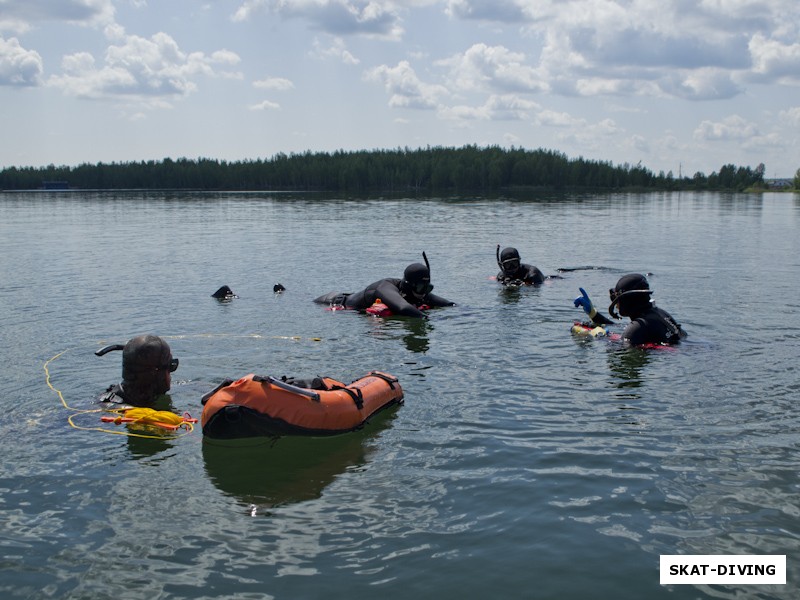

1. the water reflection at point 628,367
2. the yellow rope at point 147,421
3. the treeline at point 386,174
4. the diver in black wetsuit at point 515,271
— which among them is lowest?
the yellow rope at point 147,421

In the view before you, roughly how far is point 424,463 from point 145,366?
3987 millimetres

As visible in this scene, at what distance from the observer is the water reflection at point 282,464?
747cm

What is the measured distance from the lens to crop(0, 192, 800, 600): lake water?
598 cm

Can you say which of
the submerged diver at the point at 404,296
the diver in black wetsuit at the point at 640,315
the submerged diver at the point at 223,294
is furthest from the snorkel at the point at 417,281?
the submerged diver at the point at 223,294

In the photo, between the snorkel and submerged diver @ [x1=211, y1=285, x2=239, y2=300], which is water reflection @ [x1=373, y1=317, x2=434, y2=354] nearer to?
the snorkel

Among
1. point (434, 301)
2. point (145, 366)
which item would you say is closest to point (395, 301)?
point (434, 301)

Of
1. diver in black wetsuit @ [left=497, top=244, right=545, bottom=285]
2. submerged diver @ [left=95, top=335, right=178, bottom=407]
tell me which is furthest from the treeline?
submerged diver @ [left=95, top=335, right=178, bottom=407]

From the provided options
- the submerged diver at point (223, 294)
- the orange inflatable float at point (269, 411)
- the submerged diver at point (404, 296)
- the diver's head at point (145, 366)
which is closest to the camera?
the orange inflatable float at point (269, 411)

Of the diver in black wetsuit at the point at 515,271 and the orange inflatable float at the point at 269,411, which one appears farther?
the diver in black wetsuit at the point at 515,271

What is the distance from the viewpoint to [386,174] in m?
149

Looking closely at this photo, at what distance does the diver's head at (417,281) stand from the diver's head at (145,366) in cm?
748

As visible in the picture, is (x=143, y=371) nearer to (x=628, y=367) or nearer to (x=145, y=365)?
(x=145, y=365)

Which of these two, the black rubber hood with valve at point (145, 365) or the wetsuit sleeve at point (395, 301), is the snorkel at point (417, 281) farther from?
the black rubber hood with valve at point (145, 365)

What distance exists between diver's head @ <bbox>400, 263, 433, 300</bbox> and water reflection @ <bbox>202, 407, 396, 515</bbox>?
24.1 ft
